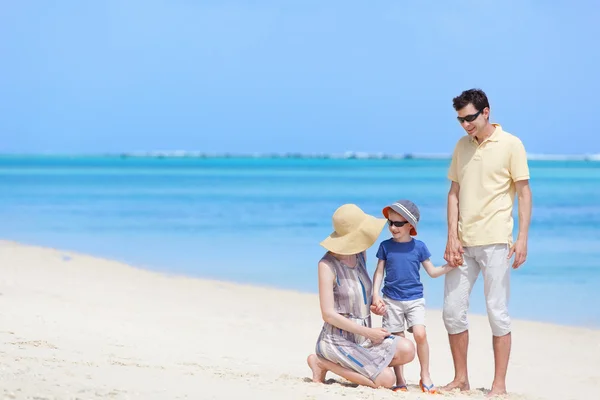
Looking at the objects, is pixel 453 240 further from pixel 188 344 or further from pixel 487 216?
pixel 188 344

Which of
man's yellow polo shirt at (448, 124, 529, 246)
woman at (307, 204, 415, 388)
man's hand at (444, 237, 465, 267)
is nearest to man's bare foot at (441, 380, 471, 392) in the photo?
woman at (307, 204, 415, 388)

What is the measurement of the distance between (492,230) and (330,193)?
2965cm

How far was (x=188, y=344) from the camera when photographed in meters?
6.42

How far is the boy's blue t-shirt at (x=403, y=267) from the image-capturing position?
4.72 m

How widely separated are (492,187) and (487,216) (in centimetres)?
16

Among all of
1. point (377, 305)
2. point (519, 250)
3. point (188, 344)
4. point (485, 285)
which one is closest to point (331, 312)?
point (377, 305)

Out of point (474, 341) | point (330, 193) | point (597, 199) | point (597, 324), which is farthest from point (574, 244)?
point (330, 193)

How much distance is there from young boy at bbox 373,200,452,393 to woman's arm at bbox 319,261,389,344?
19 centimetres

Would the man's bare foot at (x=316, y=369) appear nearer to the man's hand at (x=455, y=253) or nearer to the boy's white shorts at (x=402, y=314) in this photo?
the boy's white shorts at (x=402, y=314)

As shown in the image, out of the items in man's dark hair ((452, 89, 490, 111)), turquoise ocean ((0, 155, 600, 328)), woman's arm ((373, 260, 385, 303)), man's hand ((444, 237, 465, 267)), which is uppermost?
man's dark hair ((452, 89, 490, 111))

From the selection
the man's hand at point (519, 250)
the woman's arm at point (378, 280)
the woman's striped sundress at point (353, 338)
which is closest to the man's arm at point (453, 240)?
the man's hand at point (519, 250)

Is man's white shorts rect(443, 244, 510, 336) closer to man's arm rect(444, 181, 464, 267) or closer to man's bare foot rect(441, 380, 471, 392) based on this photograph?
man's arm rect(444, 181, 464, 267)

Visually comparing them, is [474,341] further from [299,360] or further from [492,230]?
[492,230]

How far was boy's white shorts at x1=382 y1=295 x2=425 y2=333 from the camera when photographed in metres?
4.75
